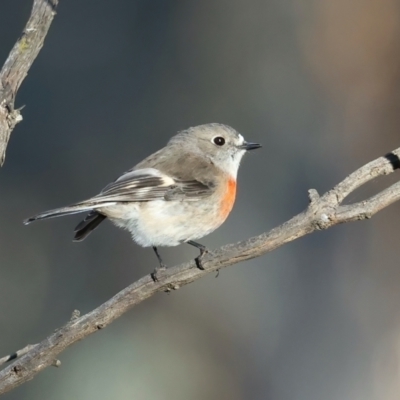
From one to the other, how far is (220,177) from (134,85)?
3.13 meters

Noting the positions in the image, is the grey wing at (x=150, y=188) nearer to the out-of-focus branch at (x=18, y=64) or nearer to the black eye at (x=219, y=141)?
the black eye at (x=219, y=141)

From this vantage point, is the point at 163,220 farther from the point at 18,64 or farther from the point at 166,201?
the point at 18,64

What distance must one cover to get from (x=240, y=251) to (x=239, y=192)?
383 centimetres

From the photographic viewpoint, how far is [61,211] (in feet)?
10.9

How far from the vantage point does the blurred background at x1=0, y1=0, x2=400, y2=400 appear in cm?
629

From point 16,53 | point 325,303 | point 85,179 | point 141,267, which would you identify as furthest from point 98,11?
point 16,53

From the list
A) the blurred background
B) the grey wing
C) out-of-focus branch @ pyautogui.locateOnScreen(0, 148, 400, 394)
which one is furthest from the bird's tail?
the blurred background

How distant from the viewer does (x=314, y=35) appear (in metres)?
7.18

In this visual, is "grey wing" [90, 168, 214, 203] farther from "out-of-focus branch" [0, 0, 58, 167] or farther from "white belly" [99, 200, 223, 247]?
→ "out-of-focus branch" [0, 0, 58, 167]

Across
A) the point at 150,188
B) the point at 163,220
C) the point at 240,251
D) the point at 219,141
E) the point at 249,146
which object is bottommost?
the point at 240,251

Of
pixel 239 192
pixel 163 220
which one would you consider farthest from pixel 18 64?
pixel 239 192

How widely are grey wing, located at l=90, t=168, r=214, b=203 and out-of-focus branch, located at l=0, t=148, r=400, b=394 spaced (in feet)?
2.45

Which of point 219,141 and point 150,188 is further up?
point 219,141

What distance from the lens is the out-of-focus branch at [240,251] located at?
9.55 feet
